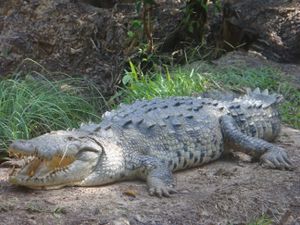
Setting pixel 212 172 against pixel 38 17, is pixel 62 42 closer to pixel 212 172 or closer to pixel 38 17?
pixel 38 17

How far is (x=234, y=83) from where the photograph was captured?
7.42 m

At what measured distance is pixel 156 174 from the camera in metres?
4.46

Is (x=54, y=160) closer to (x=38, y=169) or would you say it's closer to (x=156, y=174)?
(x=38, y=169)

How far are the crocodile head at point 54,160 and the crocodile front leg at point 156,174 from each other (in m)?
0.37

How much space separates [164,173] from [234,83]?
3.15 meters

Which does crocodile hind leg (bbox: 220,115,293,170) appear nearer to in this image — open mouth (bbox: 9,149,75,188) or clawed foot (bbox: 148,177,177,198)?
clawed foot (bbox: 148,177,177,198)

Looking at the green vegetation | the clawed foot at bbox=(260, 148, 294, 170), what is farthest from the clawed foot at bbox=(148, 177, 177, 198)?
the green vegetation

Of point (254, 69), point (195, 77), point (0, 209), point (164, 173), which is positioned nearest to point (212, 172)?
point (164, 173)

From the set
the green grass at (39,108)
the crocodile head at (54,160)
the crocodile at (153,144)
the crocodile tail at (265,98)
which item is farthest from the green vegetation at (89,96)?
the crocodile head at (54,160)

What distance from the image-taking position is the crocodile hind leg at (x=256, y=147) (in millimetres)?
4863

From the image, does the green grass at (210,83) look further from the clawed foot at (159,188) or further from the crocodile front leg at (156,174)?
the clawed foot at (159,188)

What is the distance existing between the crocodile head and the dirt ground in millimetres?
93

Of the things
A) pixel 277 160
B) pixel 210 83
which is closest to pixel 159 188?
pixel 277 160

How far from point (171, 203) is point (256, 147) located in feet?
3.96
